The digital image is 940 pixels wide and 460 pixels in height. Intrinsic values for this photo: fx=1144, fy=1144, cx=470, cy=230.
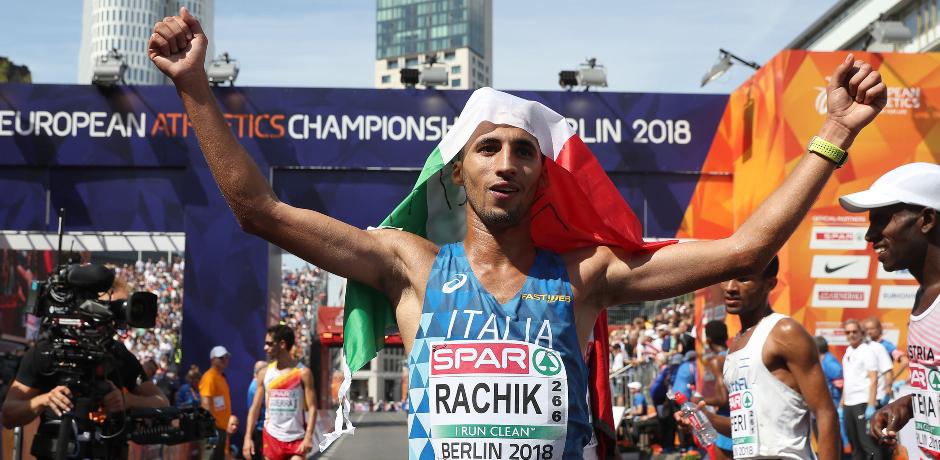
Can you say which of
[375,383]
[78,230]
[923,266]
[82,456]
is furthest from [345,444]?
[375,383]

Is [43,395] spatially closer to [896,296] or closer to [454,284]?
[454,284]

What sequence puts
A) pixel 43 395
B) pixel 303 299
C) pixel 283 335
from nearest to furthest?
pixel 43 395, pixel 283 335, pixel 303 299

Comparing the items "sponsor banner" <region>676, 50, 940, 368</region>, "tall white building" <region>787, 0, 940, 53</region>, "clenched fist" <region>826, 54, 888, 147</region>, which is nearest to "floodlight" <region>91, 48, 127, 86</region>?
"sponsor banner" <region>676, 50, 940, 368</region>

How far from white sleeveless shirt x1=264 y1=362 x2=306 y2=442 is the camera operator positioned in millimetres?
3649

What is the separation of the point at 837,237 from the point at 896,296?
40.3 inches

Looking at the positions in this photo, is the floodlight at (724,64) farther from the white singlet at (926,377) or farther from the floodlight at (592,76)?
the white singlet at (926,377)

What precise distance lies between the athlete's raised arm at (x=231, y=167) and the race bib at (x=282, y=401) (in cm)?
774

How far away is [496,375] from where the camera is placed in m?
2.79

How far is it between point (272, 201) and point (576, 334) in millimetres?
830

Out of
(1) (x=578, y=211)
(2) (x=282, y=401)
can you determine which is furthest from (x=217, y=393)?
(1) (x=578, y=211)

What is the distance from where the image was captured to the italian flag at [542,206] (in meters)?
3.01

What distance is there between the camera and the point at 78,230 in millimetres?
16906

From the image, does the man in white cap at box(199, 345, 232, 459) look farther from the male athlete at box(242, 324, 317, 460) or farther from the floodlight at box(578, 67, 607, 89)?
the floodlight at box(578, 67, 607, 89)

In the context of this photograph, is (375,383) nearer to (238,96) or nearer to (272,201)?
(238,96)
